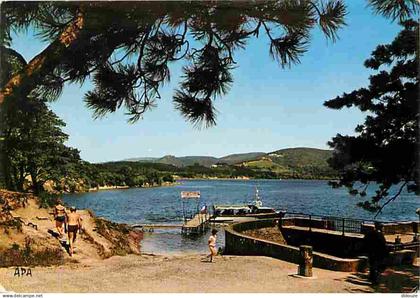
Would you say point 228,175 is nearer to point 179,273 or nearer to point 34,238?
point 179,273

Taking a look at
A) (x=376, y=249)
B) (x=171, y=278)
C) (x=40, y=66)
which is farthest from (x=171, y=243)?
(x=40, y=66)

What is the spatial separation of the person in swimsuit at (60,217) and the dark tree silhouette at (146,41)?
698 millimetres

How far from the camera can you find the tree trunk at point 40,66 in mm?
4000

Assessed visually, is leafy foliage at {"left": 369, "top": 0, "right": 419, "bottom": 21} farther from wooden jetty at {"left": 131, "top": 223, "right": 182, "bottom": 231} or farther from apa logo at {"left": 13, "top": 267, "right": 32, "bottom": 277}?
apa logo at {"left": 13, "top": 267, "right": 32, "bottom": 277}

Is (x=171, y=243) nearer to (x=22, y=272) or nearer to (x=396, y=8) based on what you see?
(x=22, y=272)

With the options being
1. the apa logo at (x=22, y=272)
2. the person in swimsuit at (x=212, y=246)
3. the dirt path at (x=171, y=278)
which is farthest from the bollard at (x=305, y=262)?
the apa logo at (x=22, y=272)

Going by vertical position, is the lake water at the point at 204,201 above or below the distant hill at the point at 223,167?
below

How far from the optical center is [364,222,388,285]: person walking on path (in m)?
3.94

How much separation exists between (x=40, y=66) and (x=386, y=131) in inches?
91.9

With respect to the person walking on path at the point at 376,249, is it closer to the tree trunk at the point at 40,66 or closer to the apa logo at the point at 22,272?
the apa logo at the point at 22,272

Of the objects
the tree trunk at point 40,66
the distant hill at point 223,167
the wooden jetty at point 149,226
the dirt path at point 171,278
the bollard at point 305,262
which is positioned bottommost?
the dirt path at point 171,278

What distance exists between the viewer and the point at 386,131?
13.0 feet

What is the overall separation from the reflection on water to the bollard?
0.70 metres

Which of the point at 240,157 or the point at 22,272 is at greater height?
the point at 240,157
